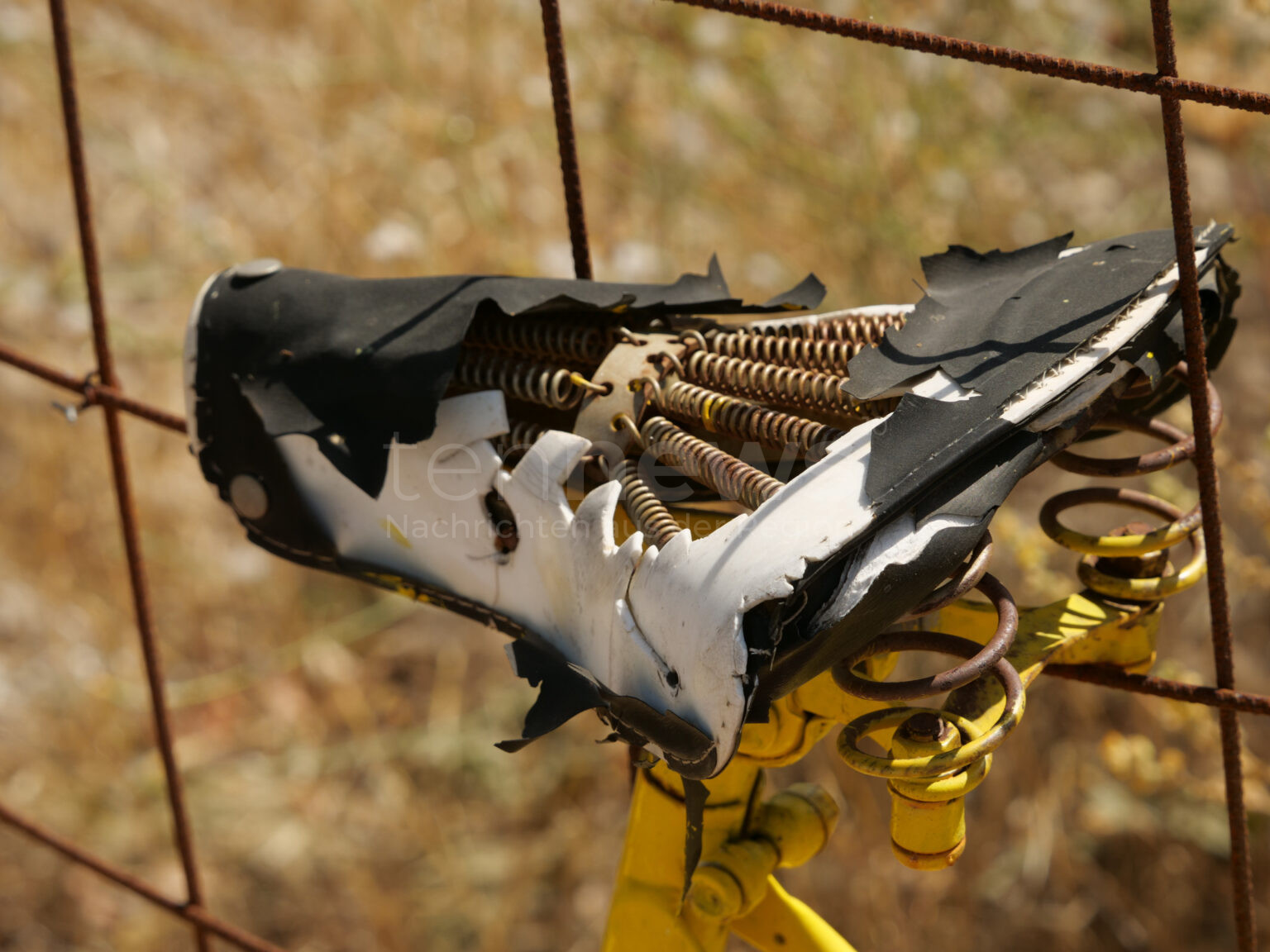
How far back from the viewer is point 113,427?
866mm

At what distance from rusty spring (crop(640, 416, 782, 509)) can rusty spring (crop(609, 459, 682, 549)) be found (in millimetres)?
18

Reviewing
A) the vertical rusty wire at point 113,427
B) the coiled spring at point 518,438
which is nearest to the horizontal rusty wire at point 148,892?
the vertical rusty wire at point 113,427

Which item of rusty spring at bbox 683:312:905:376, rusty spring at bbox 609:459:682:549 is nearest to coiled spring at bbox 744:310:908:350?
rusty spring at bbox 683:312:905:376

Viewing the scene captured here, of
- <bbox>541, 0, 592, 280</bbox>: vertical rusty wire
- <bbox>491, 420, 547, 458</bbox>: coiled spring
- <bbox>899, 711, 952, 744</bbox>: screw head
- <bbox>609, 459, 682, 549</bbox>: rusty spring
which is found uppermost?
<bbox>541, 0, 592, 280</bbox>: vertical rusty wire

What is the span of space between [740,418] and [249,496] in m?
0.31

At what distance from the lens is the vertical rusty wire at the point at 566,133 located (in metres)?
0.69

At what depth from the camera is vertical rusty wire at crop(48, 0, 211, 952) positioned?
0.81m

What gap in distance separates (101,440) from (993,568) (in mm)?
1543

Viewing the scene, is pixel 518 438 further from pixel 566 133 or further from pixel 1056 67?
pixel 1056 67

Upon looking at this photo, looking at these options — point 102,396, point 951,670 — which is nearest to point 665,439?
point 951,670

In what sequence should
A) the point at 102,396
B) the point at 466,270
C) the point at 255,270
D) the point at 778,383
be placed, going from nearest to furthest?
1. the point at 778,383
2. the point at 255,270
3. the point at 102,396
4. the point at 466,270

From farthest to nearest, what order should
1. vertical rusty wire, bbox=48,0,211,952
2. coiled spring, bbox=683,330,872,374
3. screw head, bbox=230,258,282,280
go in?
vertical rusty wire, bbox=48,0,211,952 → screw head, bbox=230,258,282,280 → coiled spring, bbox=683,330,872,374

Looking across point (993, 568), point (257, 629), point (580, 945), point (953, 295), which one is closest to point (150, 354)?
point (257, 629)

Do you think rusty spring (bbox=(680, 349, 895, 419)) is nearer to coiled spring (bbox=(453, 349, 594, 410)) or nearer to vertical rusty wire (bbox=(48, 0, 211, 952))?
coiled spring (bbox=(453, 349, 594, 410))
